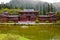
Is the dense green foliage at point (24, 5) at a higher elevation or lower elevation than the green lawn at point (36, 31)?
higher

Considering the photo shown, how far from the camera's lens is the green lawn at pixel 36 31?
449 centimetres

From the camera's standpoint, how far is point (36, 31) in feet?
15.0

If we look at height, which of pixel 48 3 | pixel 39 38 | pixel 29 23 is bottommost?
pixel 39 38

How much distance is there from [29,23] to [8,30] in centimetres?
41

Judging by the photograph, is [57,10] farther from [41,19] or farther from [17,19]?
[17,19]

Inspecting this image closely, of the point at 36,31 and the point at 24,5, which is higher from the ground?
the point at 24,5

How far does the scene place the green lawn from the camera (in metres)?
4.49

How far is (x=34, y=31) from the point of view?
4559 mm

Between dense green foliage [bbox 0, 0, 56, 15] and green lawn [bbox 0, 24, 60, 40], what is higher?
dense green foliage [bbox 0, 0, 56, 15]

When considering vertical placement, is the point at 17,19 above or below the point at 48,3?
below

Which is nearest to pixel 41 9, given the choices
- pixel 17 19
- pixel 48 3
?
pixel 48 3

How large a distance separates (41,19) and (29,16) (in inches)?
9.7

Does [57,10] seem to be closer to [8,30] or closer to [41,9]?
[41,9]

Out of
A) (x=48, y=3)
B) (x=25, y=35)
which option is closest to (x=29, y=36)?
(x=25, y=35)
